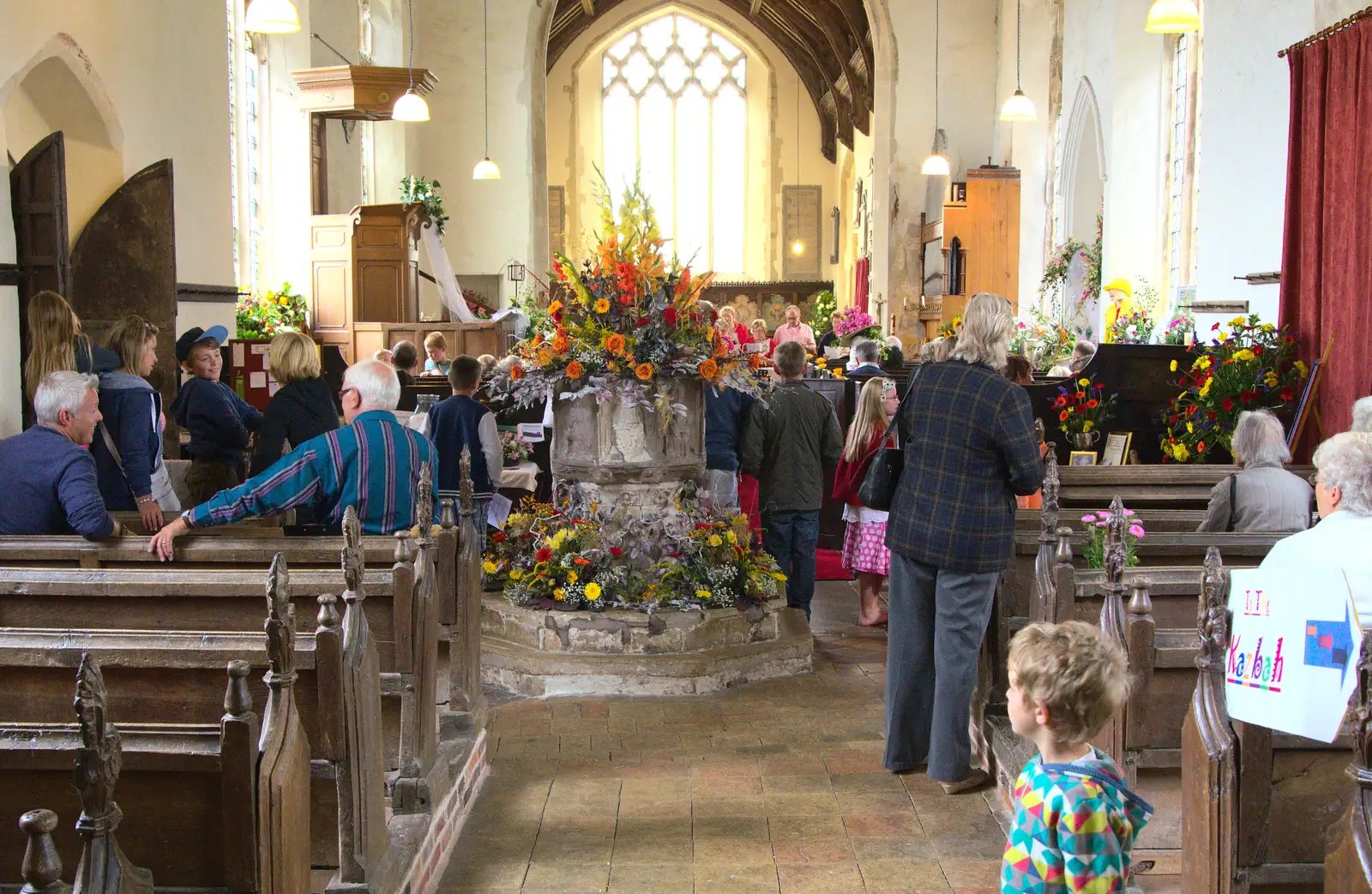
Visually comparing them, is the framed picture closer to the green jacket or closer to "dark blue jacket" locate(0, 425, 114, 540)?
the green jacket

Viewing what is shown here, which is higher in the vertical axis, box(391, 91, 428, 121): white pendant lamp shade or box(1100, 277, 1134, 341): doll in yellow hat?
box(391, 91, 428, 121): white pendant lamp shade

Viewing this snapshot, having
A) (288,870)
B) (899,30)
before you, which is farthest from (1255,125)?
(899,30)

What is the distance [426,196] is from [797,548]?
9.20 metres

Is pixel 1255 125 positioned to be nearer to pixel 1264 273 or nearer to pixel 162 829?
pixel 1264 273

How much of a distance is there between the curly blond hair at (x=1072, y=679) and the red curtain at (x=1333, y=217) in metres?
4.78

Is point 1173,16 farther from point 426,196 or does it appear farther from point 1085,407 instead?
point 426,196

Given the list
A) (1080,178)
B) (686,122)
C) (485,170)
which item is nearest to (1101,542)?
(1080,178)

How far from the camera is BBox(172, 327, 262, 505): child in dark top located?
488 centimetres

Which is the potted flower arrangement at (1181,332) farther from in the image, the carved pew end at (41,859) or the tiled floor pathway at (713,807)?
the carved pew end at (41,859)

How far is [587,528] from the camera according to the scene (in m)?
5.10

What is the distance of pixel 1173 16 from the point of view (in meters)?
7.46

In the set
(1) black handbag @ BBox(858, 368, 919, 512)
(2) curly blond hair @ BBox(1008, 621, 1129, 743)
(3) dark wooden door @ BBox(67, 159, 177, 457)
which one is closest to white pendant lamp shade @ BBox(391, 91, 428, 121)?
(3) dark wooden door @ BBox(67, 159, 177, 457)

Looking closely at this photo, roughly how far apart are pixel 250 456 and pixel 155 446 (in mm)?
1219

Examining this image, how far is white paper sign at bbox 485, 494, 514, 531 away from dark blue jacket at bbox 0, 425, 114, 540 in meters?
2.46
